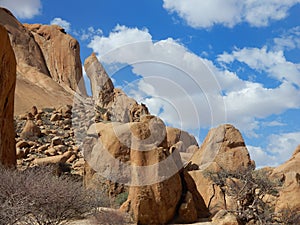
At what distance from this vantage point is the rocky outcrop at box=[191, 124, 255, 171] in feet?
72.7

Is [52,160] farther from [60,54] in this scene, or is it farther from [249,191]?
[60,54]

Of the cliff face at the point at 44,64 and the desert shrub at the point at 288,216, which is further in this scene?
the cliff face at the point at 44,64

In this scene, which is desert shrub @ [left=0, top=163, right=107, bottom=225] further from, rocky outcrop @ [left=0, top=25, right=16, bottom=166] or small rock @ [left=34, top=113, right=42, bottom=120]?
small rock @ [left=34, top=113, right=42, bottom=120]

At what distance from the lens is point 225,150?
75.7 ft

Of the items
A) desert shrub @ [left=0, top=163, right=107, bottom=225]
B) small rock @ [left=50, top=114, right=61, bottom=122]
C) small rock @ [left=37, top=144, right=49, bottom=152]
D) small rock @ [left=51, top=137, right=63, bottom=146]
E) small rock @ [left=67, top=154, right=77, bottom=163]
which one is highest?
small rock @ [left=50, top=114, right=61, bottom=122]

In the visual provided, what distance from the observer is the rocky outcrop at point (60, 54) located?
221 feet

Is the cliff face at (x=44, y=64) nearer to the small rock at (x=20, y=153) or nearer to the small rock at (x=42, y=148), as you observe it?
the small rock at (x=42, y=148)

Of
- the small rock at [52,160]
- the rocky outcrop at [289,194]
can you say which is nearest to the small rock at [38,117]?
the small rock at [52,160]

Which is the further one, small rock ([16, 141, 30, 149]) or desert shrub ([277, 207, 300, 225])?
small rock ([16, 141, 30, 149])

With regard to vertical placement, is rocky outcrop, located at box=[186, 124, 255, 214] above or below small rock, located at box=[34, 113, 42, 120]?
below

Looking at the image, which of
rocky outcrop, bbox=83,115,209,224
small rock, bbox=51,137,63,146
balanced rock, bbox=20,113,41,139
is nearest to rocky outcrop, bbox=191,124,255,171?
rocky outcrop, bbox=83,115,209,224

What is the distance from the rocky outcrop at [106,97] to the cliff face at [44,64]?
5.16m

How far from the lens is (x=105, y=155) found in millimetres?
17719

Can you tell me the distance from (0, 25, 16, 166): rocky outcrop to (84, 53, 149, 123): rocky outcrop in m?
22.4
